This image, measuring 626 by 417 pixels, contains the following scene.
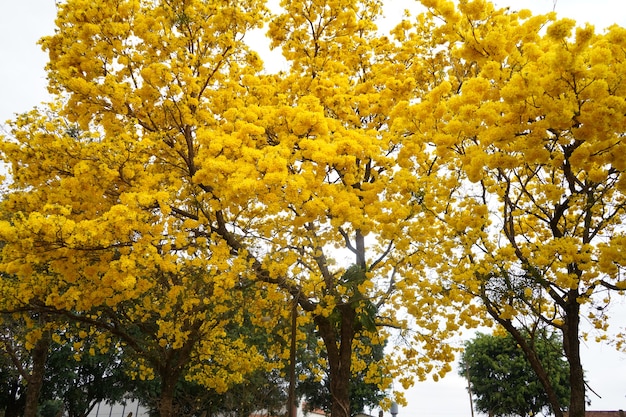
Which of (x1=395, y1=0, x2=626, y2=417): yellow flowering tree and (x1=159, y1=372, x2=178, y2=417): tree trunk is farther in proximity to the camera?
(x1=159, y1=372, x2=178, y2=417): tree trunk

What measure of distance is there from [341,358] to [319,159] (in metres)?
4.60

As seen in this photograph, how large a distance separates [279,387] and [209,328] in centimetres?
2145

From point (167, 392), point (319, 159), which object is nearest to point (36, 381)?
point (167, 392)

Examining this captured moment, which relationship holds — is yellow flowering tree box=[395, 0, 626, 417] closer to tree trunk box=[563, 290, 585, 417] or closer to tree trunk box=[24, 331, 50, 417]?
tree trunk box=[563, 290, 585, 417]

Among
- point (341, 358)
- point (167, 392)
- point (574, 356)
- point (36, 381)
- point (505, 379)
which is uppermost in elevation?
point (505, 379)

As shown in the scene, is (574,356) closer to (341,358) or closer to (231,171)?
(341,358)

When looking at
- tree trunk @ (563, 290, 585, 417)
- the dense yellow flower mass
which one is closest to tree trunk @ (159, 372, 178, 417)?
the dense yellow flower mass

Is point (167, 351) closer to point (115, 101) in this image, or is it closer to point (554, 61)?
point (115, 101)

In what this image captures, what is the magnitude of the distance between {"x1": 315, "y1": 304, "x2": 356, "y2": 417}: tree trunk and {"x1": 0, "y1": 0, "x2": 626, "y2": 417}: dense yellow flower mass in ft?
0.16

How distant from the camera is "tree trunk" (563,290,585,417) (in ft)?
29.2

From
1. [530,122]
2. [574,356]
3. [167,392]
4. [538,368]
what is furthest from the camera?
[167,392]

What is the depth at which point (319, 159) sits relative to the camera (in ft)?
22.0

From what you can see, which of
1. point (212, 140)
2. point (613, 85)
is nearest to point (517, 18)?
point (613, 85)

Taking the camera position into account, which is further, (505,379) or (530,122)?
(505,379)
